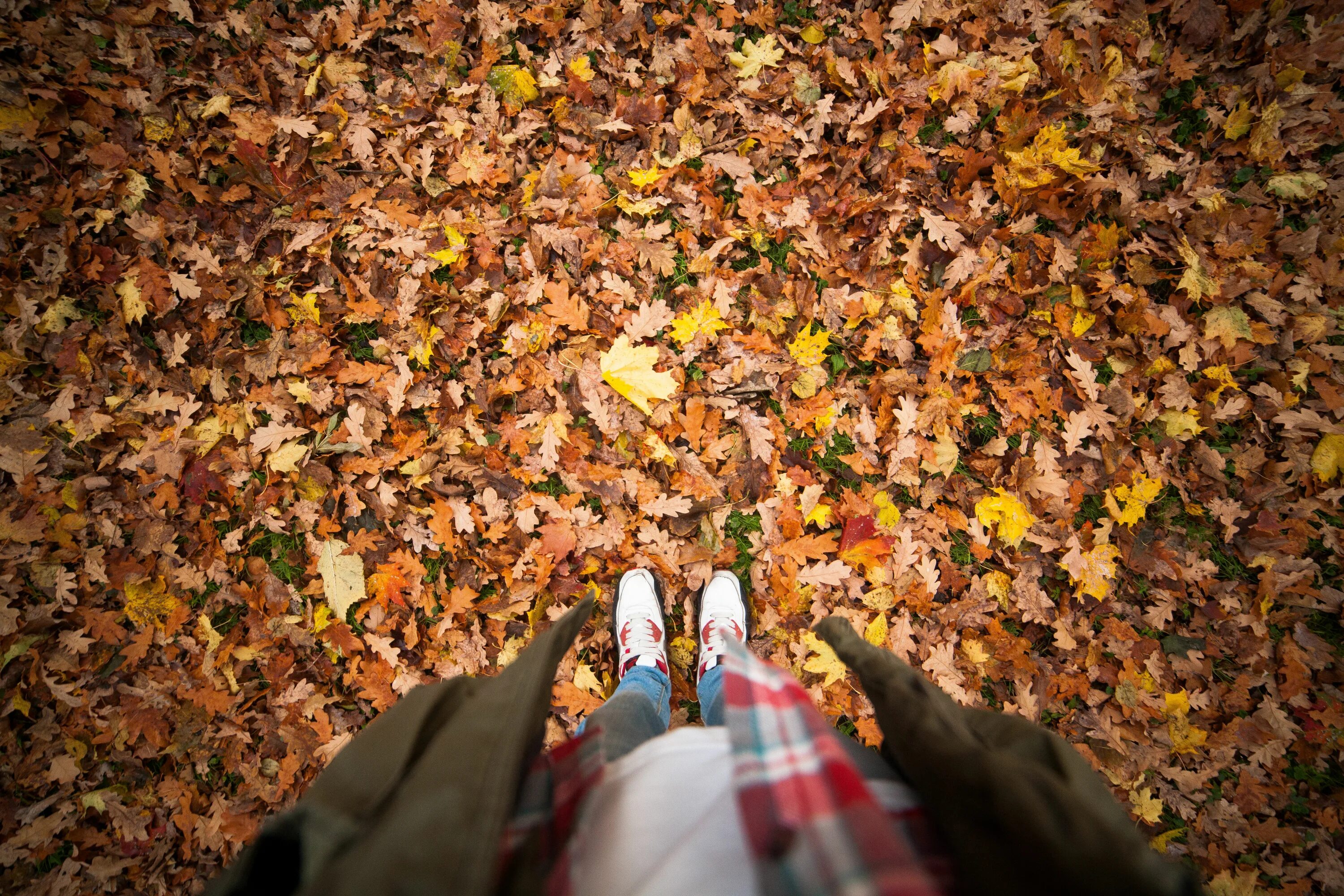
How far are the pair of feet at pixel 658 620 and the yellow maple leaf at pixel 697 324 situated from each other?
124 cm

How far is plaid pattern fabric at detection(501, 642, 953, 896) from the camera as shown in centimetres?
94

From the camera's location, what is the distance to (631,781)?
1293mm

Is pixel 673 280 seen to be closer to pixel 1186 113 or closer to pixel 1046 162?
pixel 1046 162

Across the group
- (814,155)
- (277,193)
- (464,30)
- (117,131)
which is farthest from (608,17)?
(117,131)

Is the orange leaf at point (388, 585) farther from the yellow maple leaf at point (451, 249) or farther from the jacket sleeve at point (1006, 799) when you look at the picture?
the jacket sleeve at point (1006, 799)

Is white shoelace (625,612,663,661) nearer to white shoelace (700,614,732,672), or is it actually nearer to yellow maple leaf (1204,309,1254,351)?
white shoelace (700,614,732,672)

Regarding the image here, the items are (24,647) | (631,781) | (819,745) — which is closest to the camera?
(819,745)

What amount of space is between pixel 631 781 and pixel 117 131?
14.0ft

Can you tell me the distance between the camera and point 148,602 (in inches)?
110

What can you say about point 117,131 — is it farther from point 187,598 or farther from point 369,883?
point 369,883

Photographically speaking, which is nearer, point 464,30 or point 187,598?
point 187,598

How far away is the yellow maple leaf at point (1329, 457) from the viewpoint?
2.76 meters

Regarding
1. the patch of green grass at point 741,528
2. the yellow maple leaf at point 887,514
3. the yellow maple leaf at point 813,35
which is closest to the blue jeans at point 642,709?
the patch of green grass at point 741,528

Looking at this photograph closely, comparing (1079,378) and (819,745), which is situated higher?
(1079,378)
